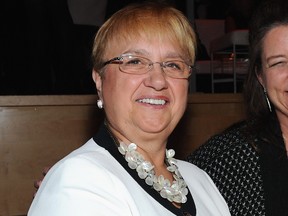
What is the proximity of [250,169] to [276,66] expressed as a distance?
43 centimetres

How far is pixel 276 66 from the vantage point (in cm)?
220

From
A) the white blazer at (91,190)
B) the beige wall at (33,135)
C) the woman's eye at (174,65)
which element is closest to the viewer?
the white blazer at (91,190)

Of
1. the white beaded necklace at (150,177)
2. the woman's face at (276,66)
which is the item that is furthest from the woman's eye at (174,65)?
the woman's face at (276,66)

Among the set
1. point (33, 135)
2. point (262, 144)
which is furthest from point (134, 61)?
point (33, 135)

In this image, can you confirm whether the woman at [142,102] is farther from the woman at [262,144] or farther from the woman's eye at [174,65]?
the woman at [262,144]

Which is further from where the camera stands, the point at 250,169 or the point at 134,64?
the point at 250,169

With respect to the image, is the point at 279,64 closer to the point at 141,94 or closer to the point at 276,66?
the point at 276,66

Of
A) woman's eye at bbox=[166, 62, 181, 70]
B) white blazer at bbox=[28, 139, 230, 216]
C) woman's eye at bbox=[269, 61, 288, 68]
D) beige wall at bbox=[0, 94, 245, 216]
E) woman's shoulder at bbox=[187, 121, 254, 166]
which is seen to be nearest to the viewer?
white blazer at bbox=[28, 139, 230, 216]

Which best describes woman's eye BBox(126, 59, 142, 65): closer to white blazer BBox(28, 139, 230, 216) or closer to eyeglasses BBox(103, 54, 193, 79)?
eyeglasses BBox(103, 54, 193, 79)

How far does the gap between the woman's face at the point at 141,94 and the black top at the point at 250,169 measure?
665 mm

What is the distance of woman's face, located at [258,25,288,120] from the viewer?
2186mm

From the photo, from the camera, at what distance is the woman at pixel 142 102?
5.05ft

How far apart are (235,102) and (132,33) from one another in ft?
6.10

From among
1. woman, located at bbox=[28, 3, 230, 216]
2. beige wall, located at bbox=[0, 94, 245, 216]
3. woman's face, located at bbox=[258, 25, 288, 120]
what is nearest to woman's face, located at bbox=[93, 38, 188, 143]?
woman, located at bbox=[28, 3, 230, 216]
